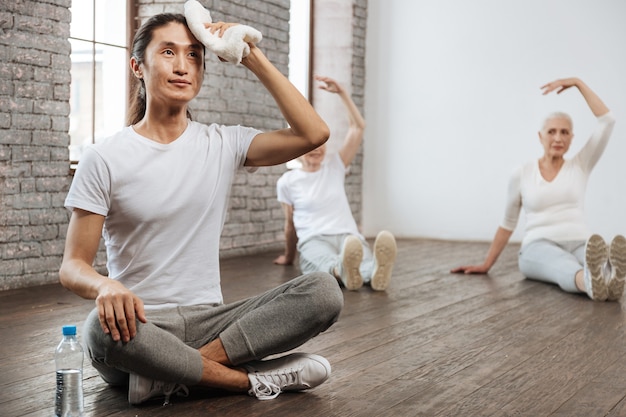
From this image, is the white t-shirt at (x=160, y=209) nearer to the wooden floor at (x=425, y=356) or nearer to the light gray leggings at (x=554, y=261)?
the wooden floor at (x=425, y=356)

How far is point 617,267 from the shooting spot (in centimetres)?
374

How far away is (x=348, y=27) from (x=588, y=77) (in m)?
1.88

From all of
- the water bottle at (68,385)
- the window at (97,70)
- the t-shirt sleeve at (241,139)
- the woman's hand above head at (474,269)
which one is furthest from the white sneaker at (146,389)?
the woman's hand above head at (474,269)

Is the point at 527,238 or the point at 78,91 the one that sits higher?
the point at 78,91

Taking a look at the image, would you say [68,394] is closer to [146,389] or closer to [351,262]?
[146,389]

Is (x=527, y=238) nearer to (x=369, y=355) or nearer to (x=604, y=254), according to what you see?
(x=604, y=254)

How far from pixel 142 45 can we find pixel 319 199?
2495mm

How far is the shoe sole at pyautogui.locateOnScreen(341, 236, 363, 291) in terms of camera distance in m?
4.01

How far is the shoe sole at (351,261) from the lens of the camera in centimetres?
401

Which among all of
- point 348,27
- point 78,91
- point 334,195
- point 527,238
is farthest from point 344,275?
point 348,27

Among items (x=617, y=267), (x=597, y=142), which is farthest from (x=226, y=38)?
(x=597, y=142)

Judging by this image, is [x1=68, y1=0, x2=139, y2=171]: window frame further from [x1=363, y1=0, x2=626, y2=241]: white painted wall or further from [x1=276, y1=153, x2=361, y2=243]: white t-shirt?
[x1=363, y1=0, x2=626, y2=241]: white painted wall

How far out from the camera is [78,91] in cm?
442

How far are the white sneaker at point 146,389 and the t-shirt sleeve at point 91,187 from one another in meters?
0.39
